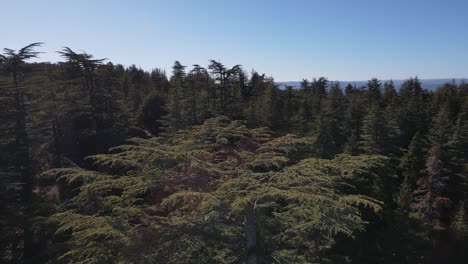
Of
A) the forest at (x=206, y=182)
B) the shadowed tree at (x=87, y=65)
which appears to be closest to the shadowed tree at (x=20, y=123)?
the forest at (x=206, y=182)

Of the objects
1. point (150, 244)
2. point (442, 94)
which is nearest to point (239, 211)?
point (150, 244)

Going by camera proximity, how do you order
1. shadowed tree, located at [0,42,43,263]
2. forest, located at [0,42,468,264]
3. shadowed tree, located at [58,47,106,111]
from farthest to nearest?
shadowed tree, located at [58,47,106,111] → shadowed tree, located at [0,42,43,263] → forest, located at [0,42,468,264]

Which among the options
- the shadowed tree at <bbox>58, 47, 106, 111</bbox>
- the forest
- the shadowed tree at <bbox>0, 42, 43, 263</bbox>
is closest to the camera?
the forest

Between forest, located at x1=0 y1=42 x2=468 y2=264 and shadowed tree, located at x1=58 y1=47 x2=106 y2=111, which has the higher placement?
shadowed tree, located at x1=58 y1=47 x2=106 y2=111

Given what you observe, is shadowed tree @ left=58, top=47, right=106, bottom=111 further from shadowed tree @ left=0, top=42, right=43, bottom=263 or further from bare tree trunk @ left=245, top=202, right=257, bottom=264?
bare tree trunk @ left=245, top=202, right=257, bottom=264

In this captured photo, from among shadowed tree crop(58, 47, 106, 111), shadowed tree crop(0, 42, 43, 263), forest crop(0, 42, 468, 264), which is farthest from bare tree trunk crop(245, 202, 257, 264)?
shadowed tree crop(58, 47, 106, 111)

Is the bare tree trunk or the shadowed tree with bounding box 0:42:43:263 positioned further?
the shadowed tree with bounding box 0:42:43:263

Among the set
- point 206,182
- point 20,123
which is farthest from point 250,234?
point 20,123
